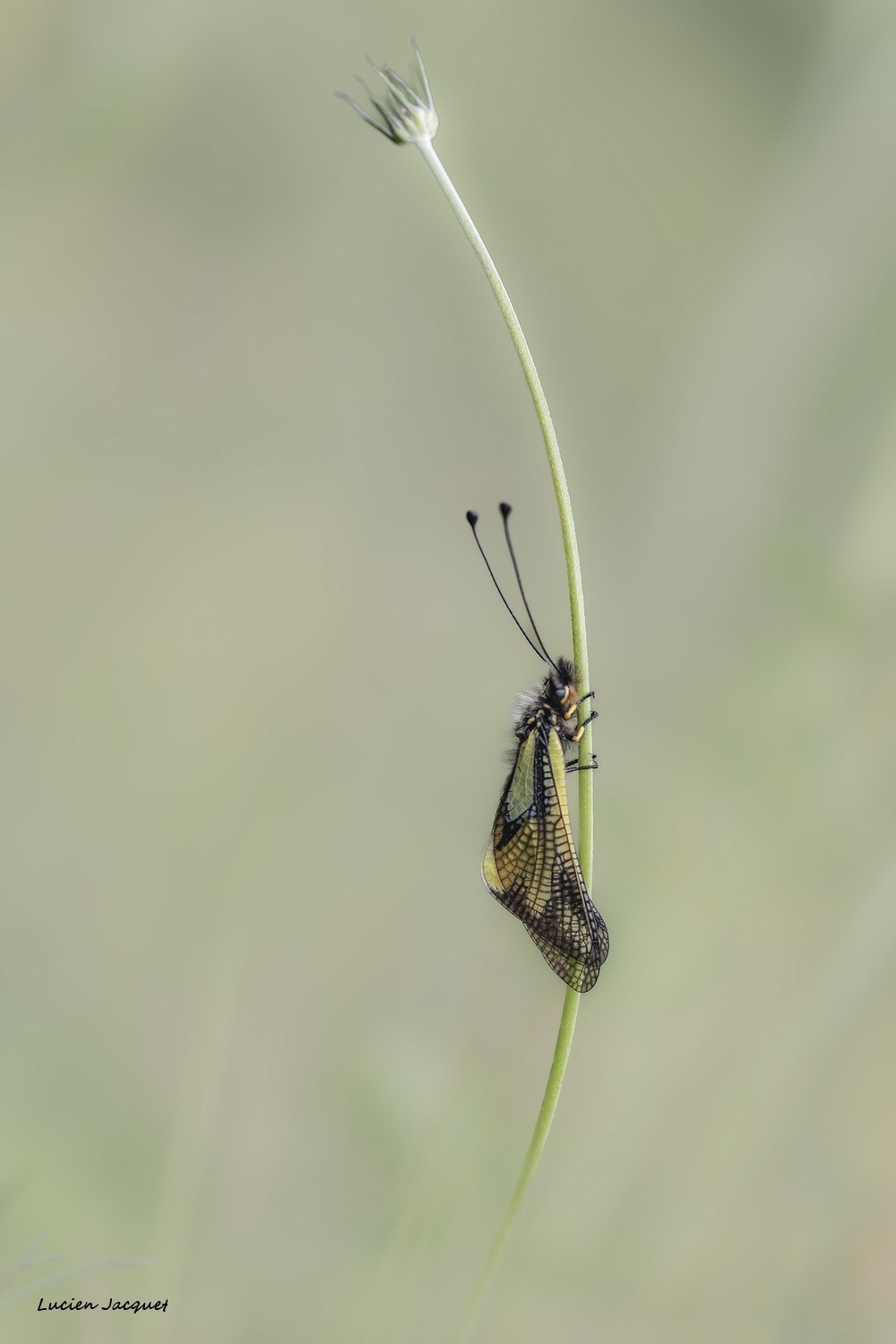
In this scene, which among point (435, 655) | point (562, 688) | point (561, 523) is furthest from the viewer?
point (435, 655)

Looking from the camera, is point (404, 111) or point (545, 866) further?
point (545, 866)

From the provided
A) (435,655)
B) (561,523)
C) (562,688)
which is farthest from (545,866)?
(435,655)

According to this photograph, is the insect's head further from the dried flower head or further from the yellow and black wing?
the dried flower head

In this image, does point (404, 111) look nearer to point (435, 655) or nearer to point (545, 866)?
point (545, 866)

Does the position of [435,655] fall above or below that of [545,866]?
above

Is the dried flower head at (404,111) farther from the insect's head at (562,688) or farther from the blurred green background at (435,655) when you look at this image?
the blurred green background at (435,655)

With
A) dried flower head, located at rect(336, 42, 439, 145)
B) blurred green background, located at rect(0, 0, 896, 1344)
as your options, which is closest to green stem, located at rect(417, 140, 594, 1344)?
dried flower head, located at rect(336, 42, 439, 145)

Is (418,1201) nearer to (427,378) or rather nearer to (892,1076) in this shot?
(892,1076)
